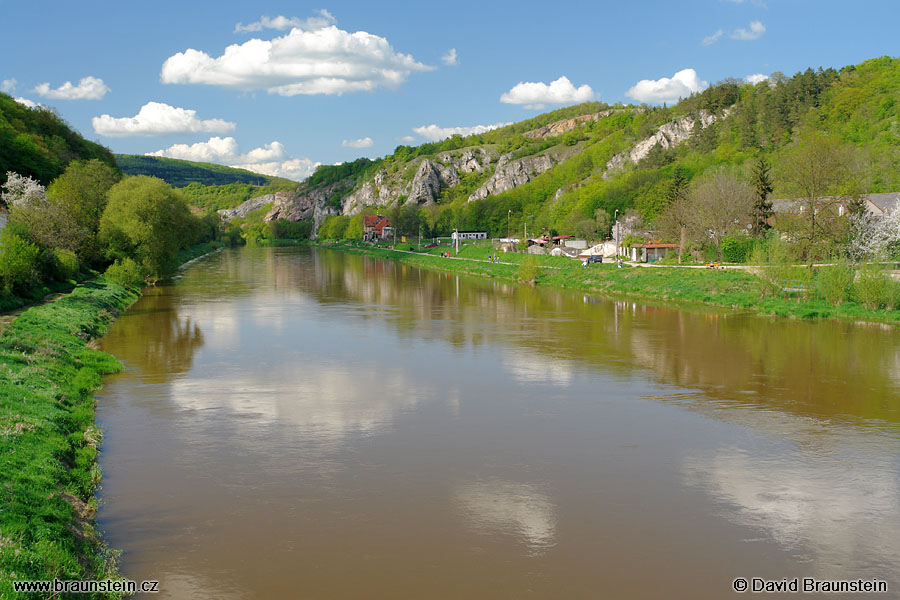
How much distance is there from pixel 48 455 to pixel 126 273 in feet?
118

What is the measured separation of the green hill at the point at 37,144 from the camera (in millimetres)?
62656

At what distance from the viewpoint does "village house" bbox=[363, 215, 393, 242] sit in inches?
5969

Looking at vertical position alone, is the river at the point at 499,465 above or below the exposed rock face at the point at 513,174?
below

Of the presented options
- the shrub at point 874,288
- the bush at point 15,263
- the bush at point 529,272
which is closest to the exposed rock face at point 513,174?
the bush at point 529,272

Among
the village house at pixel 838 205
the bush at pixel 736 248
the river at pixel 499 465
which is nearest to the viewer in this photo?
the river at pixel 499 465

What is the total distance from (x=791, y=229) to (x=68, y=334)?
4278cm

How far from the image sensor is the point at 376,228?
155m

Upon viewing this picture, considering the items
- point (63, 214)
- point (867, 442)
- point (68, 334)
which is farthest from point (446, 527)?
point (63, 214)

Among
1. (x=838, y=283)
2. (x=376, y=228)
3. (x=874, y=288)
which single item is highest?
(x=376, y=228)

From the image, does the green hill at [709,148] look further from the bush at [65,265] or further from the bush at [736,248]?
the bush at [65,265]

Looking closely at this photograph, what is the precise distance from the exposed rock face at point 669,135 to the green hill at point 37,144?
3801 inches

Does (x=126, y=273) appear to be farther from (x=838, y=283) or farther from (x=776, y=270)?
(x=838, y=283)

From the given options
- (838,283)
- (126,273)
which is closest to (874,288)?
(838,283)

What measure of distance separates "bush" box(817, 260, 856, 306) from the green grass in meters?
32.8
